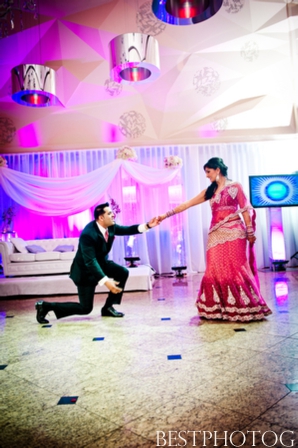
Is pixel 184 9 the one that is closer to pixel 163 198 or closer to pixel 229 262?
pixel 229 262

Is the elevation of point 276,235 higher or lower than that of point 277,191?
lower

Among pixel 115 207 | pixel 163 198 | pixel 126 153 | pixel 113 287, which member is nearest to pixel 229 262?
pixel 113 287

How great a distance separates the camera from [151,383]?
207 centimetres

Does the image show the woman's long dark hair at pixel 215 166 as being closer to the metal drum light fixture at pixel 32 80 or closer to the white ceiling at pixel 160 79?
the metal drum light fixture at pixel 32 80

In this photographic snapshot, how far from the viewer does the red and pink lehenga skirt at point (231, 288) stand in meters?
3.36

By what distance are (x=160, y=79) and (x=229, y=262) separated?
5.84m

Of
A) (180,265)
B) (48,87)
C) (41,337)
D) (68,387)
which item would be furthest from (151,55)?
(180,265)

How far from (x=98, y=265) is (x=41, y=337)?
856 millimetres

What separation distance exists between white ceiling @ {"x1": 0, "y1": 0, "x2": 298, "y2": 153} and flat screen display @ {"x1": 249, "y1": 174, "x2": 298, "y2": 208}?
3.62 feet

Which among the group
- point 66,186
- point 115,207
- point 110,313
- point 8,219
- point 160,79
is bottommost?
point 110,313

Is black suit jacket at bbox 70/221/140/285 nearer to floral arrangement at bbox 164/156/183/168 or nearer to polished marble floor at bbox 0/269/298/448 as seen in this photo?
polished marble floor at bbox 0/269/298/448

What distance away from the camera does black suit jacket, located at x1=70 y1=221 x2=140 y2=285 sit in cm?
343

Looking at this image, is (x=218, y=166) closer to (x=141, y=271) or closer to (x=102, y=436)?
(x=102, y=436)

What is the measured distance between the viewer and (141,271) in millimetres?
6527
